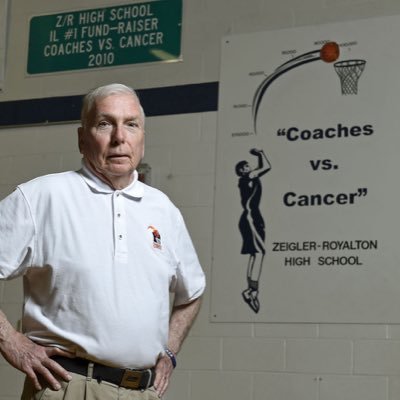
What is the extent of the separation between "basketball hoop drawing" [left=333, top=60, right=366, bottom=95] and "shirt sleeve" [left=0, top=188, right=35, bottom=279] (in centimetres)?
252

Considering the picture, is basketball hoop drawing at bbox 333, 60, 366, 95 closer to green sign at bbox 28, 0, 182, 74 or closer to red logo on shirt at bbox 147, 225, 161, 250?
green sign at bbox 28, 0, 182, 74

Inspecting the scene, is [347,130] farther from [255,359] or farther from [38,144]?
[38,144]

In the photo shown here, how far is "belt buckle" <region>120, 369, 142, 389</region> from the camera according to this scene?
2490 millimetres

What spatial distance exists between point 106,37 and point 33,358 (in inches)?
128

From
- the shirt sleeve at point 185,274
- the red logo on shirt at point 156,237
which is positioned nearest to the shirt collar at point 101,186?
the red logo on shirt at point 156,237

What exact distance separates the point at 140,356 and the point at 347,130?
94.2 inches

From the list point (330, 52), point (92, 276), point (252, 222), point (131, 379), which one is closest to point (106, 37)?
point (330, 52)

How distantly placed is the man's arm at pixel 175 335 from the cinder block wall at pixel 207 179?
5.31ft

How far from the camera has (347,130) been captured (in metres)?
4.57

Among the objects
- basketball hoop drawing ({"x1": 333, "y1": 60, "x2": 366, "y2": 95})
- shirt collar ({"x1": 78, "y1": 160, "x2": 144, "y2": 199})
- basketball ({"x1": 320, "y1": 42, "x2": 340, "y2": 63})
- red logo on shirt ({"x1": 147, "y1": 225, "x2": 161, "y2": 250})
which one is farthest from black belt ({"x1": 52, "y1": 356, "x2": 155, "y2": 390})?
basketball ({"x1": 320, "y1": 42, "x2": 340, "y2": 63})

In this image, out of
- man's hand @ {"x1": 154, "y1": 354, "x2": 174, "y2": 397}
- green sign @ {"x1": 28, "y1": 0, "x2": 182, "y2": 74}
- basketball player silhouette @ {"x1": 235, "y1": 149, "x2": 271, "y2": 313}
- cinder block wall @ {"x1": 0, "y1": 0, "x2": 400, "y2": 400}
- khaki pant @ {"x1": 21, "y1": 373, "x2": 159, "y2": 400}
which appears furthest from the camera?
green sign @ {"x1": 28, "y1": 0, "x2": 182, "y2": 74}

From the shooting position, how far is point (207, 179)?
4855 millimetres

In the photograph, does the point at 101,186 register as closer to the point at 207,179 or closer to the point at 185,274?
the point at 185,274

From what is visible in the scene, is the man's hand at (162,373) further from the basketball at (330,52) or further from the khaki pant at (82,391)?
the basketball at (330,52)
